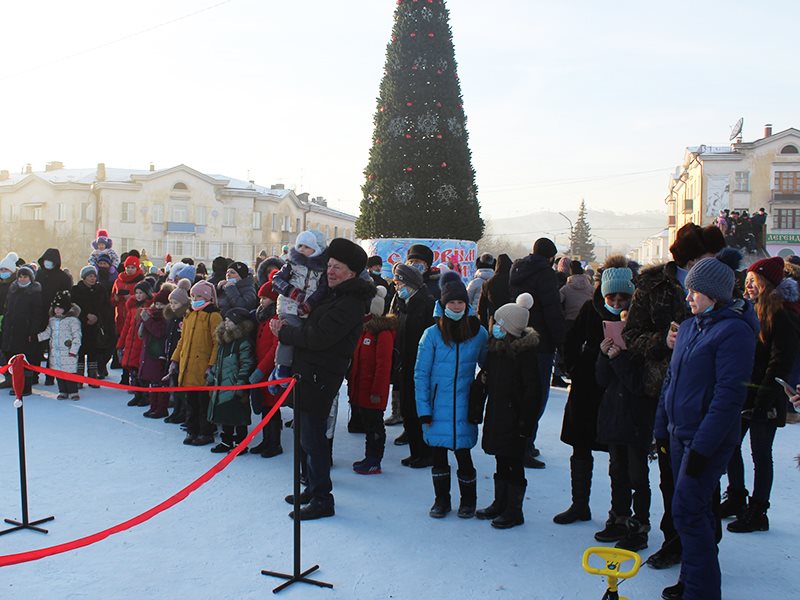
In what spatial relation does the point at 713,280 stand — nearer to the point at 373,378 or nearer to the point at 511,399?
the point at 511,399

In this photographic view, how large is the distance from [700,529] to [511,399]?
1631 millimetres

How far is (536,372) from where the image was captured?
5070 mm

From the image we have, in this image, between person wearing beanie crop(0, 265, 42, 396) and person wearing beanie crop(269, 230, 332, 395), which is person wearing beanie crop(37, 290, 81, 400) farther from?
person wearing beanie crop(269, 230, 332, 395)

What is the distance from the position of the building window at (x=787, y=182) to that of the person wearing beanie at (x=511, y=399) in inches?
2098

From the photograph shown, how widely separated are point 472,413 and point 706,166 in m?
52.4

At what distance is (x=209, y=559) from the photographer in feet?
14.9

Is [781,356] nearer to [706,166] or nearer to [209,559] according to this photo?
[209,559]

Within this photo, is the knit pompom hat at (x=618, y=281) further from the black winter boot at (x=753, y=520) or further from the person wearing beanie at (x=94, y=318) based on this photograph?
the person wearing beanie at (x=94, y=318)

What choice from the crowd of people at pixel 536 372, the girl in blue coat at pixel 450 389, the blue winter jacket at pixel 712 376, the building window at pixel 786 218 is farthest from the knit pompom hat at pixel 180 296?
the building window at pixel 786 218

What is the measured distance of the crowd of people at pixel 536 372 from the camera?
3797 millimetres

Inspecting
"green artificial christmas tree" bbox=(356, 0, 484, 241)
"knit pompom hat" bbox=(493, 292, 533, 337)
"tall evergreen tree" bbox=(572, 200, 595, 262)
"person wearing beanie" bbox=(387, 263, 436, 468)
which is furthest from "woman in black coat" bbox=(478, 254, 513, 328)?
"tall evergreen tree" bbox=(572, 200, 595, 262)

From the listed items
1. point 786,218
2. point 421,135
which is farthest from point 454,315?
point 786,218

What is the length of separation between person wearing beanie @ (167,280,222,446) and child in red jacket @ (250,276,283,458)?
0.61 meters

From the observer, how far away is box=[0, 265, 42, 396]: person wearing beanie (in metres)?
10.0
